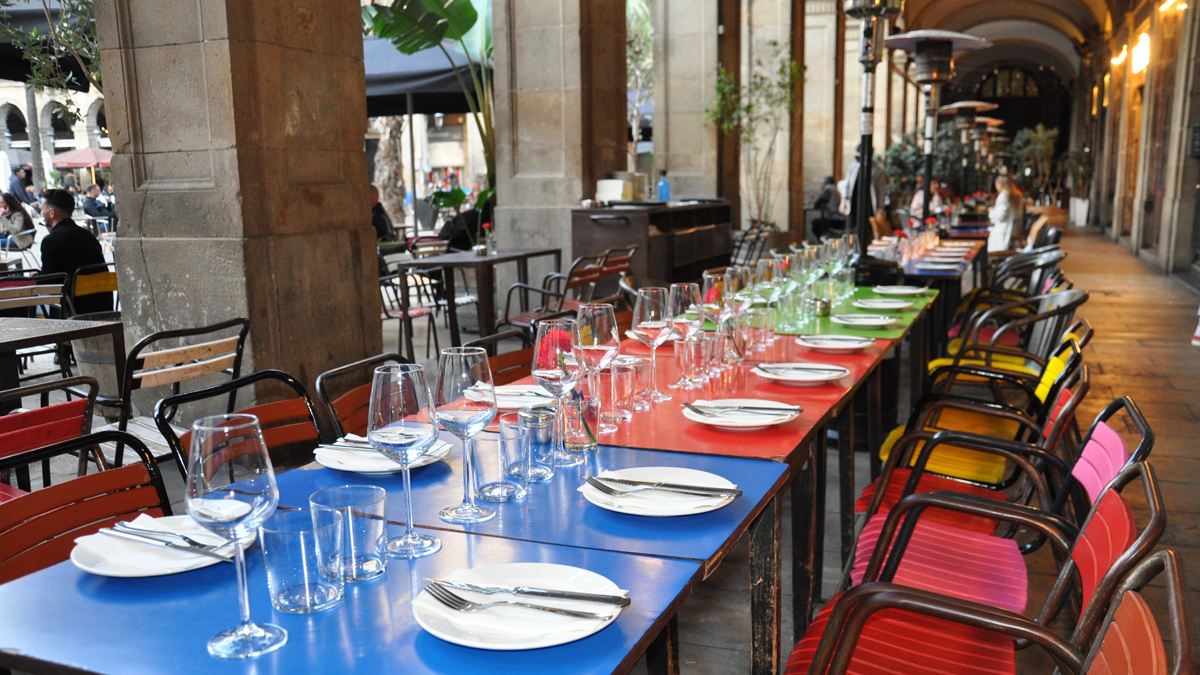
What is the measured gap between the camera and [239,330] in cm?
382

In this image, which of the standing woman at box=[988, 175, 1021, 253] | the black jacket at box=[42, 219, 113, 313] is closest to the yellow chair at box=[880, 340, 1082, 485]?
the black jacket at box=[42, 219, 113, 313]

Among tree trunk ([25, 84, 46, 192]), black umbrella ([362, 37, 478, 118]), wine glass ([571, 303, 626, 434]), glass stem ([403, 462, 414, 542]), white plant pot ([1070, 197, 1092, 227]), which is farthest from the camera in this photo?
white plant pot ([1070, 197, 1092, 227])

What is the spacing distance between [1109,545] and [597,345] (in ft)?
3.36

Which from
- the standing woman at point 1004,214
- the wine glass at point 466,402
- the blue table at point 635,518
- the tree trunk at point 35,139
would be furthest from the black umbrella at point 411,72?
the wine glass at point 466,402

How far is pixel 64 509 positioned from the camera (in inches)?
64.3

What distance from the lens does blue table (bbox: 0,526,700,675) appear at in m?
1.04

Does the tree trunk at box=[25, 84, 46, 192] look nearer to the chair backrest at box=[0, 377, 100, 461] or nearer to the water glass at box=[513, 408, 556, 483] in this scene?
the chair backrest at box=[0, 377, 100, 461]

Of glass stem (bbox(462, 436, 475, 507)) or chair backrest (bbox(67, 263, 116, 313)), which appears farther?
chair backrest (bbox(67, 263, 116, 313))

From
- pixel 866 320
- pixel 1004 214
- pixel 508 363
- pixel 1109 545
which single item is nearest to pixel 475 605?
pixel 1109 545

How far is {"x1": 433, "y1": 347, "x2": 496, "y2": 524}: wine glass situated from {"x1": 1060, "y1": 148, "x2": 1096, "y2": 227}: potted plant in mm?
26591

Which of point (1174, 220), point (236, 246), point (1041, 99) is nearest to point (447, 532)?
point (236, 246)

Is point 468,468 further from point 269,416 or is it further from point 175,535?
point 269,416

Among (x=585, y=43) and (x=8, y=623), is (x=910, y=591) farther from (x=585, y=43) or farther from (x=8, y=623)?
(x=585, y=43)

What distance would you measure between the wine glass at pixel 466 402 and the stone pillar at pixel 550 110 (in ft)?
20.5
